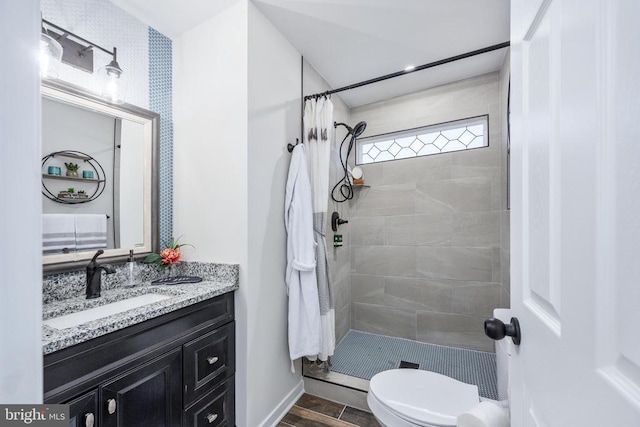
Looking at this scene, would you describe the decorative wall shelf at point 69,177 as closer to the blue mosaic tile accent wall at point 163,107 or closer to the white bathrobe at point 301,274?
the blue mosaic tile accent wall at point 163,107

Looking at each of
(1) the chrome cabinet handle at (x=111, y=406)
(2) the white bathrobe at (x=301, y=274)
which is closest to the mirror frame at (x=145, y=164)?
(1) the chrome cabinet handle at (x=111, y=406)

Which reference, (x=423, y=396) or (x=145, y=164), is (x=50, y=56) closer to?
(x=145, y=164)

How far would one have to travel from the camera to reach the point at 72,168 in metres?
1.32

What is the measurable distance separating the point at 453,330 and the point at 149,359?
7.78ft

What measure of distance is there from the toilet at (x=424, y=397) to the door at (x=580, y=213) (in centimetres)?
62

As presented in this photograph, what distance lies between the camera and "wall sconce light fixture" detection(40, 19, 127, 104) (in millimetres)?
1168

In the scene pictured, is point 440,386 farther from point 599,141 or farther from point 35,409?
point 35,409

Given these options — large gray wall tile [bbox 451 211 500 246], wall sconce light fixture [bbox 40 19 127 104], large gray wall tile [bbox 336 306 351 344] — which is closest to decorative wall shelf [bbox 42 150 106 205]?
wall sconce light fixture [bbox 40 19 127 104]

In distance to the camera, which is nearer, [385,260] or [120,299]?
[120,299]

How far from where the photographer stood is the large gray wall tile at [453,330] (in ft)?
7.51

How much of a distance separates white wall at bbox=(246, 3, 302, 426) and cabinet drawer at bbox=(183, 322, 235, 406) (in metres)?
0.11

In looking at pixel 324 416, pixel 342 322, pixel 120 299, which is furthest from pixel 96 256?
pixel 342 322

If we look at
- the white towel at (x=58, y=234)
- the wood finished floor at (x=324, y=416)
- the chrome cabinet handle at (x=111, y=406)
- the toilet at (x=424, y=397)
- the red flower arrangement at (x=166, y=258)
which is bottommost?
the wood finished floor at (x=324, y=416)

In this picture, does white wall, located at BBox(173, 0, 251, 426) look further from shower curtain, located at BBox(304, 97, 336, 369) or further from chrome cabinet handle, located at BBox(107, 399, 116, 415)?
chrome cabinet handle, located at BBox(107, 399, 116, 415)
